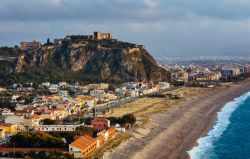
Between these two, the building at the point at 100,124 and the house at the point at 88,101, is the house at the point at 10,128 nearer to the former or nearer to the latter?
the building at the point at 100,124

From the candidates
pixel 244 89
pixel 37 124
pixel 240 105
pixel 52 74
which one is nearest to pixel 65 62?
pixel 52 74

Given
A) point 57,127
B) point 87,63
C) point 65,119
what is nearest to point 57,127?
point 57,127

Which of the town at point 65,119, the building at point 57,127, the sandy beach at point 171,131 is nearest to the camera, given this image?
the town at point 65,119

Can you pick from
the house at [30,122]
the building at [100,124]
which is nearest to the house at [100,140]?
the building at [100,124]

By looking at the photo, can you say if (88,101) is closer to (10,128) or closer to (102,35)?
(10,128)

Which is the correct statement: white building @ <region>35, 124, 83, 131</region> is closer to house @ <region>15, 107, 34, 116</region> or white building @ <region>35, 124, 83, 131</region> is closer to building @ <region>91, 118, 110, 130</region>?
building @ <region>91, 118, 110, 130</region>

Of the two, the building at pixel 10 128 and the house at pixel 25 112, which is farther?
the house at pixel 25 112

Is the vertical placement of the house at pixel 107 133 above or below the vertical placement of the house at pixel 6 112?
below

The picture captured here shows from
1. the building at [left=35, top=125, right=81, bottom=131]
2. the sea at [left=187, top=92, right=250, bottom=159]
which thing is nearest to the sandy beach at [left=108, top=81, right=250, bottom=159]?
the sea at [left=187, top=92, right=250, bottom=159]
